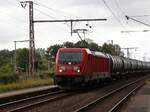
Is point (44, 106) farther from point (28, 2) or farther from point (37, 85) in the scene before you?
point (28, 2)

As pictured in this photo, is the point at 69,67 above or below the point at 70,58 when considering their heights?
below

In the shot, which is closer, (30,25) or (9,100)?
(9,100)

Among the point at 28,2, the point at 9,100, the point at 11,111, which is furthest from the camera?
the point at 28,2

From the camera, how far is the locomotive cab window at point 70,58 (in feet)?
99.9

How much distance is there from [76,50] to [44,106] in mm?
10884

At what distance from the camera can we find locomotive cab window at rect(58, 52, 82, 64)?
3045 centimetres

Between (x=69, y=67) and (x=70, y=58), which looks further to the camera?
(x=70, y=58)

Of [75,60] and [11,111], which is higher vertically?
[75,60]

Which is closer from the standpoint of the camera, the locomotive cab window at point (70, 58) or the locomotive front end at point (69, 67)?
the locomotive front end at point (69, 67)

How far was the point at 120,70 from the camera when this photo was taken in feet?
181

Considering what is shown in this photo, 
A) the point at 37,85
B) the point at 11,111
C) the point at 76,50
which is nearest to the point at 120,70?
the point at 37,85

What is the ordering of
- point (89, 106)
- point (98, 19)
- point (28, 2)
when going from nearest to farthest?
point (89, 106), point (98, 19), point (28, 2)

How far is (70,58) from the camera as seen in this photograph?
3061 cm

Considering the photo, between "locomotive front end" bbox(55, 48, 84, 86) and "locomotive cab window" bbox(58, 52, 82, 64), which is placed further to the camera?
"locomotive cab window" bbox(58, 52, 82, 64)
